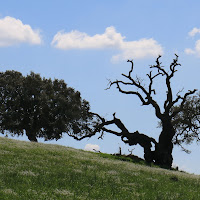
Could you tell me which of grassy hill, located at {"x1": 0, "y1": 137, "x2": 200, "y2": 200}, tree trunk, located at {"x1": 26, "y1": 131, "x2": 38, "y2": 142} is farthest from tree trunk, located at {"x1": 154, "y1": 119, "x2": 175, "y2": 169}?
tree trunk, located at {"x1": 26, "y1": 131, "x2": 38, "y2": 142}

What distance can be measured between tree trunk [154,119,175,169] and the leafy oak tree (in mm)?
18524

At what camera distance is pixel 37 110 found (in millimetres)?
65188

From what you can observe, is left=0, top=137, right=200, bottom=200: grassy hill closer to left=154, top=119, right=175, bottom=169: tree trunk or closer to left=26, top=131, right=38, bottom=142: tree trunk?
left=154, top=119, right=175, bottom=169: tree trunk

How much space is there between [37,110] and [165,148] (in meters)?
27.2

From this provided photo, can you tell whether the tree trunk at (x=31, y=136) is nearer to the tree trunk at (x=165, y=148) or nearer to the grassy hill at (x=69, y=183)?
the tree trunk at (x=165, y=148)

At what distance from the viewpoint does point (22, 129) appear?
216 feet

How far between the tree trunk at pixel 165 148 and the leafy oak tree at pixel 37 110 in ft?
60.8

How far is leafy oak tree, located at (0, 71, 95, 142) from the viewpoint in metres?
64.5

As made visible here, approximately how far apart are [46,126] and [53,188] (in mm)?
46641

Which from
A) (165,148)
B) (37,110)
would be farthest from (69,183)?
(37,110)

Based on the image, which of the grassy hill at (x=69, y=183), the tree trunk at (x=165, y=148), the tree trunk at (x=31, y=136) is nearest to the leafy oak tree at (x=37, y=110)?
the tree trunk at (x=31, y=136)

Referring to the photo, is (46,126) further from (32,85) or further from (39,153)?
(39,153)

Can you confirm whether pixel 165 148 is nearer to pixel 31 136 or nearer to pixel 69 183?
pixel 31 136

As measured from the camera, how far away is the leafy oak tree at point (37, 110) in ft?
212
